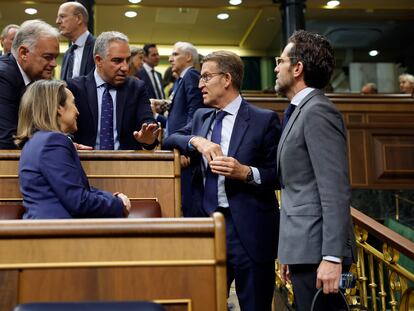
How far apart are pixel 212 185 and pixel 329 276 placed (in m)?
0.74

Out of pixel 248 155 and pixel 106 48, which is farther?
pixel 106 48

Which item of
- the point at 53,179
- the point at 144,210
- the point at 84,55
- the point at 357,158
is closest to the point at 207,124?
the point at 144,210

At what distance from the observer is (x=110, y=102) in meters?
2.96

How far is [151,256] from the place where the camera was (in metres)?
1.55

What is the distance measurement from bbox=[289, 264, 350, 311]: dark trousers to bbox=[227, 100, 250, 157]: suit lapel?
2.04ft

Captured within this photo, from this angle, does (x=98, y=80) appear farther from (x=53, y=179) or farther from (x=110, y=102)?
(x=53, y=179)

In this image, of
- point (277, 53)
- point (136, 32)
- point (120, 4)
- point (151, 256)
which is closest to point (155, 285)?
point (151, 256)

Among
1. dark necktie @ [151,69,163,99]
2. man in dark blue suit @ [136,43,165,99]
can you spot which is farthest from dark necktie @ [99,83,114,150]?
dark necktie @ [151,69,163,99]

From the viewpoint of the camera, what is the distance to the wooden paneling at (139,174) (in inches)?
105

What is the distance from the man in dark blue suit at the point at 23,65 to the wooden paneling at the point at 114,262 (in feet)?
4.28

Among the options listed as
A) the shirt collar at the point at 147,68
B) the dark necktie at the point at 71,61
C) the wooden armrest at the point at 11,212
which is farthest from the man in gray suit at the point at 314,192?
the shirt collar at the point at 147,68

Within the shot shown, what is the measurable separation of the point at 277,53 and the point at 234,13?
2.14 metres

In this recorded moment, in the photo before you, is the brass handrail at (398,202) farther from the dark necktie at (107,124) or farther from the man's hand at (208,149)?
the man's hand at (208,149)

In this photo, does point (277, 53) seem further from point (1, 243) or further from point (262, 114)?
point (1, 243)
